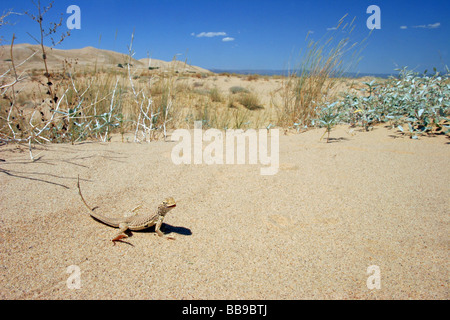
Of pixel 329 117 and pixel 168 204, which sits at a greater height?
pixel 329 117

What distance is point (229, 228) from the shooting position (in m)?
1.77

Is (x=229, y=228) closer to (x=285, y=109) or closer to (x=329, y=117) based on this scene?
(x=329, y=117)

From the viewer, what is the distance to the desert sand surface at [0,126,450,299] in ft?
4.34

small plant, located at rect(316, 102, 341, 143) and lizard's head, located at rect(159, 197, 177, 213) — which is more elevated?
small plant, located at rect(316, 102, 341, 143)

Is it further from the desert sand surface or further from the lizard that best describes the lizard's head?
the desert sand surface

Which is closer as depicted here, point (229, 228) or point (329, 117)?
point (229, 228)

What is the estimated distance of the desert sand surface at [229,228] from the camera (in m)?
1.32

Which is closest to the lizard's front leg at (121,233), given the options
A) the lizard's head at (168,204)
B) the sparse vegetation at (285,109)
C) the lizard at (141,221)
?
the lizard at (141,221)

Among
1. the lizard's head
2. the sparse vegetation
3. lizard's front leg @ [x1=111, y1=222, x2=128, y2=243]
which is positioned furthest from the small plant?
lizard's front leg @ [x1=111, y1=222, x2=128, y2=243]

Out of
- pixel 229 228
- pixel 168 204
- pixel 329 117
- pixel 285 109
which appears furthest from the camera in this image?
pixel 285 109

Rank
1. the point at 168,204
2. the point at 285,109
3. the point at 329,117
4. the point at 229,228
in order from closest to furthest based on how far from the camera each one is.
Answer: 1. the point at 168,204
2. the point at 229,228
3. the point at 329,117
4. the point at 285,109

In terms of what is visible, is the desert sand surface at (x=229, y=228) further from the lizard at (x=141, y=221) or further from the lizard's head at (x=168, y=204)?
the lizard's head at (x=168, y=204)

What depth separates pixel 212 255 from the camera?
1.53m

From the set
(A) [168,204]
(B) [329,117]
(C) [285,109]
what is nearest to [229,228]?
(A) [168,204]
